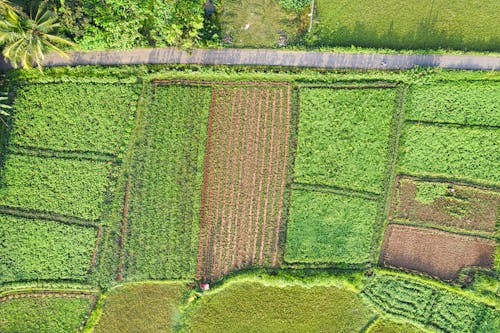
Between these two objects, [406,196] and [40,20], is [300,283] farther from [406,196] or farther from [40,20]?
[40,20]

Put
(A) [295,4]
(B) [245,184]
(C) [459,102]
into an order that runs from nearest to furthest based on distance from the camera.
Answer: (A) [295,4] → (C) [459,102] → (B) [245,184]

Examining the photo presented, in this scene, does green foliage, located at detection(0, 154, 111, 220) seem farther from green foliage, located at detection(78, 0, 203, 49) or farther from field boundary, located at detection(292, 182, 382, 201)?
field boundary, located at detection(292, 182, 382, 201)

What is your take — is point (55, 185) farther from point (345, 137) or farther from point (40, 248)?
point (345, 137)

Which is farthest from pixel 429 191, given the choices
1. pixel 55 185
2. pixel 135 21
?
pixel 55 185

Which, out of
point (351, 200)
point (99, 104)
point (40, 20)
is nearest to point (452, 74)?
point (351, 200)

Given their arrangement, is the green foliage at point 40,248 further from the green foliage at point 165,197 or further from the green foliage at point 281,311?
the green foliage at point 281,311

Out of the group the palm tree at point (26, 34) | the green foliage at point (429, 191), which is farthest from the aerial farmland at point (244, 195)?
the palm tree at point (26, 34)
